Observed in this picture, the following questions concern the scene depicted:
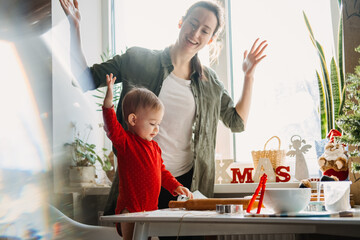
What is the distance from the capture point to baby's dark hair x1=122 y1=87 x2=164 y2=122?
1687 mm

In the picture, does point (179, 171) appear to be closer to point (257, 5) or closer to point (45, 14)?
point (45, 14)

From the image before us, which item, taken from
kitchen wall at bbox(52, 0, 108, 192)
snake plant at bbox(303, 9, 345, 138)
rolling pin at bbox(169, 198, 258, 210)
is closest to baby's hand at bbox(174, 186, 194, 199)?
rolling pin at bbox(169, 198, 258, 210)

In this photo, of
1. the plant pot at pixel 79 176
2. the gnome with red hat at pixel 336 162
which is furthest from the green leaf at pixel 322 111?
the plant pot at pixel 79 176

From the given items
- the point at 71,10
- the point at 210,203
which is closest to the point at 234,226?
the point at 210,203

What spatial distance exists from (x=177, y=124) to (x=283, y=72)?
91cm

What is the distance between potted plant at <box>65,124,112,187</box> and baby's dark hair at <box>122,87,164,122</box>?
0.79 m

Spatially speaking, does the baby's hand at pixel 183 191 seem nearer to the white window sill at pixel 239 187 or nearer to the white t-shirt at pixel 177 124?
the white t-shirt at pixel 177 124

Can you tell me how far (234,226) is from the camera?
0.96m

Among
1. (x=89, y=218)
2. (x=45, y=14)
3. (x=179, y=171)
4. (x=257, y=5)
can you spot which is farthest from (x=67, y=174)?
(x=257, y=5)

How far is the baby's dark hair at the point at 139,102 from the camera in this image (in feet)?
5.53

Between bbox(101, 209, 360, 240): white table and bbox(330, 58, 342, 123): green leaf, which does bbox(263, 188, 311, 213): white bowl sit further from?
bbox(330, 58, 342, 123): green leaf

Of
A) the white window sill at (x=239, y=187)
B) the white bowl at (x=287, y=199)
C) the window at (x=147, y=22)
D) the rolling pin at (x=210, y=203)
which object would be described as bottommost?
the white window sill at (x=239, y=187)

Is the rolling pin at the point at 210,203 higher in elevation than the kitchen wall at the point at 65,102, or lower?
lower

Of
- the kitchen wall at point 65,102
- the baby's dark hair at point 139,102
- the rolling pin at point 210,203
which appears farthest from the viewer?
the kitchen wall at point 65,102
